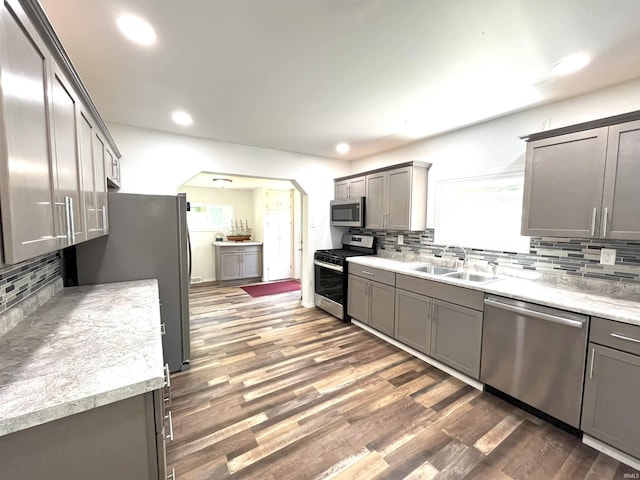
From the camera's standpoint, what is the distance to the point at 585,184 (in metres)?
1.95

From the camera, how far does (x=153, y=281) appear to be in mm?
2377

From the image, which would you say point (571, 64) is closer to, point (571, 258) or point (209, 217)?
point (571, 258)

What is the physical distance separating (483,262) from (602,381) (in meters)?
1.35

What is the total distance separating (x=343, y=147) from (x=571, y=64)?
2468 mm

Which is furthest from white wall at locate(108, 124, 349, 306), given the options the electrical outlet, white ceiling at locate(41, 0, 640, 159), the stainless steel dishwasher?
the electrical outlet

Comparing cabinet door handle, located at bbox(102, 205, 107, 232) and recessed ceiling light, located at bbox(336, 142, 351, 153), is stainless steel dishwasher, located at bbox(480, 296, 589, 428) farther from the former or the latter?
cabinet door handle, located at bbox(102, 205, 107, 232)

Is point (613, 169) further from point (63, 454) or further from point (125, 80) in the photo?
point (125, 80)

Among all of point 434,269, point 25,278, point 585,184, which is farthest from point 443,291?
point 25,278

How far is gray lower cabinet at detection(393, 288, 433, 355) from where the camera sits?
2686 mm

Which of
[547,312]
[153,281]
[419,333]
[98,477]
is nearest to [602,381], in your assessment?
[547,312]

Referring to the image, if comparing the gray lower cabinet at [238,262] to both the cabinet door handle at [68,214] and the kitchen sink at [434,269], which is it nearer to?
the kitchen sink at [434,269]

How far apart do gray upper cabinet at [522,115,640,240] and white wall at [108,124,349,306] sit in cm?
284

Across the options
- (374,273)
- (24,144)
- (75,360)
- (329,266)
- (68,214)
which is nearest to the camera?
(24,144)

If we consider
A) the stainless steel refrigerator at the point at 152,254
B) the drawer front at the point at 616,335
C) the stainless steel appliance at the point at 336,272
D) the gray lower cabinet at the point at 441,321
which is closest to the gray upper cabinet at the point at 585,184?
the drawer front at the point at 616,335
